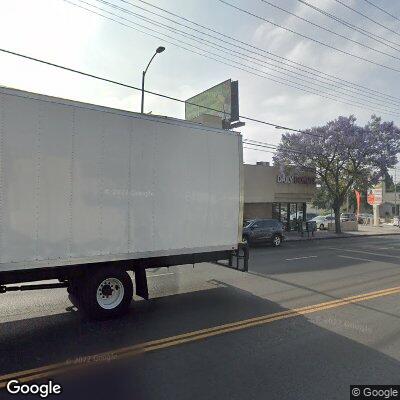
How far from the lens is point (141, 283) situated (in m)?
7.62

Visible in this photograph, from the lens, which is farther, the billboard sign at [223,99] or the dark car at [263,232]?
the billboard sign at [223,99]

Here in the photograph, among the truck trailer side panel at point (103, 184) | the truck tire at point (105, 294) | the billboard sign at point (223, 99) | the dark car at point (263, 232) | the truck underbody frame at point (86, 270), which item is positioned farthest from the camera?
the billboard sign at point (223, 99)

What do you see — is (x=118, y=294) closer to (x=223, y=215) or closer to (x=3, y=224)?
(x=3, y=224)

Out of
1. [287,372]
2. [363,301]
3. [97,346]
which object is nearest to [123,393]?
[97,346]

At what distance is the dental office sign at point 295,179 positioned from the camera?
3052 centimetres

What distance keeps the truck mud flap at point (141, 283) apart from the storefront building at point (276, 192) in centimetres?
2081

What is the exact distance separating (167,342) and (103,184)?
2.98 meters

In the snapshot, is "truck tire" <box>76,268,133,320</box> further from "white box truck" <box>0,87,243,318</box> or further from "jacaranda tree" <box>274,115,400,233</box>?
"jacaranda tree" <box>274,115,400,233</box>

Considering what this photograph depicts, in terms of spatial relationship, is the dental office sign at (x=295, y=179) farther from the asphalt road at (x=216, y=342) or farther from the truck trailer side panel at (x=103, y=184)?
the truck trailer side panel at (x=103, y=184)

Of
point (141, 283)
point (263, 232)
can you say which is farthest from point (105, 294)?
point (263, 232)

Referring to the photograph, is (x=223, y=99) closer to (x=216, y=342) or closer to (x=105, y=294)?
(x=105, y=294)

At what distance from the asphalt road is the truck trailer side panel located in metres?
1.26

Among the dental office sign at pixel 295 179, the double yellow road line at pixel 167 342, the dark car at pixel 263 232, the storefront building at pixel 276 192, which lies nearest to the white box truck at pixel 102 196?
the double yellow road line at pixel 167 342

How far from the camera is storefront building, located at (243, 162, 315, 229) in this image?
1132 inches
